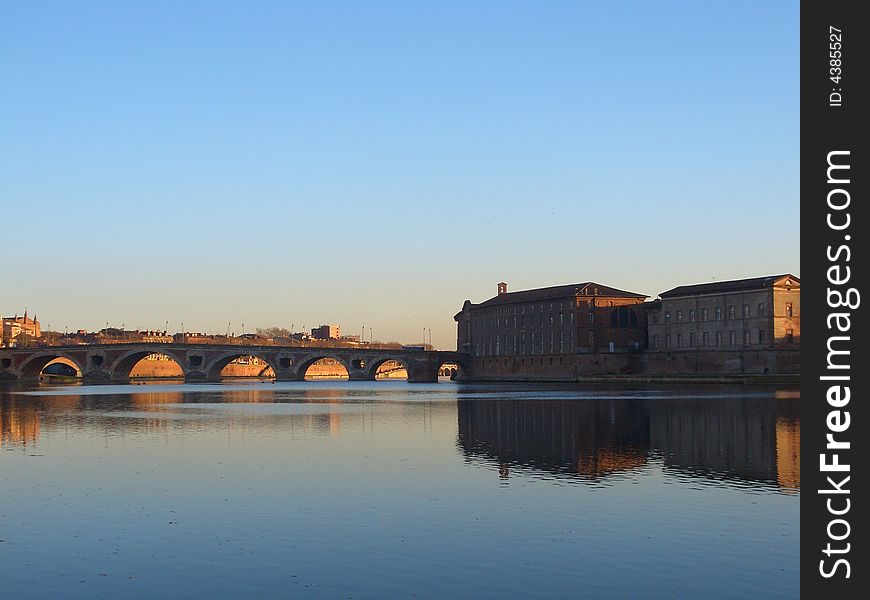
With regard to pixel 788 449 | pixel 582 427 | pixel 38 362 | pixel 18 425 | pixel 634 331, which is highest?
pixel 634 331

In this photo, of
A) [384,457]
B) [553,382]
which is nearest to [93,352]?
[553,382]

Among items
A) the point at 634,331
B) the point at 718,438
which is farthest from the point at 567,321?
the point at 718,438

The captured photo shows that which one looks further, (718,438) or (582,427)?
(582,427)

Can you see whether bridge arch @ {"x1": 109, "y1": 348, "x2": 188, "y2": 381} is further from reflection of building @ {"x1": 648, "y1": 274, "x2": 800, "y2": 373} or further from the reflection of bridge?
reflection of building @ {"x1": 648, "y1": 274, "x2": 800, "y2": 373}

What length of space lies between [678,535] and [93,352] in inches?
5676

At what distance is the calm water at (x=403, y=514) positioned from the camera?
685 inches

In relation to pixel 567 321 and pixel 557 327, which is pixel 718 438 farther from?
pixel 557 327

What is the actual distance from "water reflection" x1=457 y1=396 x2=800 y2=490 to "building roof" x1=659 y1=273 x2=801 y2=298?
54294 millimetres

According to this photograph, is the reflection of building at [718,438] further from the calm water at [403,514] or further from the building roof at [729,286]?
the building roof at [729,286]

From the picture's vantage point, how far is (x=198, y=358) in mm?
163625

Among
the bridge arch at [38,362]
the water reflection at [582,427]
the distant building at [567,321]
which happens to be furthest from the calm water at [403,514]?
the bridge arch at [38,362]

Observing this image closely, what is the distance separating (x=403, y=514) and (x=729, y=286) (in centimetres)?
10650
